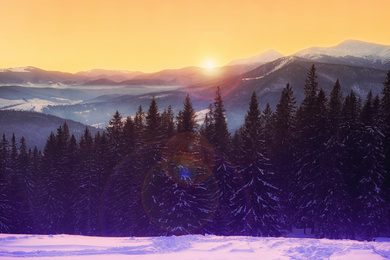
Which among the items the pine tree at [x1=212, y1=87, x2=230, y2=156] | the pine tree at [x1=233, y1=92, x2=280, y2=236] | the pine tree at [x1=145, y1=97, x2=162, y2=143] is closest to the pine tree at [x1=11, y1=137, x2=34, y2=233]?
the pine tree at [x1=145, y1=97, x2=162, y2=143]

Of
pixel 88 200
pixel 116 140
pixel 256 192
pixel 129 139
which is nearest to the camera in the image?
pixel 256 192

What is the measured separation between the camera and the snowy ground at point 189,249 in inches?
397

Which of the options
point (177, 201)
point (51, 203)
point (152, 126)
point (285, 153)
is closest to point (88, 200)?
point (51, 203)

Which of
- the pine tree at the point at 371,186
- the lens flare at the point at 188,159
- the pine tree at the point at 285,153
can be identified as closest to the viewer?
the pine tree at the point at 371,186

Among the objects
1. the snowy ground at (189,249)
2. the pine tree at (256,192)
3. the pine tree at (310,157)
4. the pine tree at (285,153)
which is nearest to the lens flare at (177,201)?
the pine tree at (256,192)

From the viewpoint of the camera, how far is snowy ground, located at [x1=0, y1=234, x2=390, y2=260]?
1008 cm

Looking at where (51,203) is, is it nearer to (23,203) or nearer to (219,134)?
Answer: (23,203)

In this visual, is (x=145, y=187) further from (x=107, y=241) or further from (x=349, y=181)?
(x=349, y=181)

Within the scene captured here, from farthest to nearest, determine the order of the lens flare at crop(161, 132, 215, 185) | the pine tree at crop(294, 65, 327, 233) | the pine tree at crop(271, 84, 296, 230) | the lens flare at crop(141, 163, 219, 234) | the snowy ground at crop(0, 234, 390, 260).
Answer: the pine tree at crop(271, 84, 296, 230), the pine tree at crop(294, 65, 327, 233), the lens flare at crop(161, 132, 215, 185), the lens flare at crop(141, 163, 219, 234), the snowy ground at crop(0, 234, 390, 260)

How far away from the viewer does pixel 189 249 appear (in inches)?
441

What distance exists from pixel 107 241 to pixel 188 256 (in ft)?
14.2

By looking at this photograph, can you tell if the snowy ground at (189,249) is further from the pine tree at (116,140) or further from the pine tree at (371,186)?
the pine tree at (116,140)

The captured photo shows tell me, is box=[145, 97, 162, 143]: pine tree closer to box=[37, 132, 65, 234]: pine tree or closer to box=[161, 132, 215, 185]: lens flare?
box=[161, 132, 215, 185]: lens flare

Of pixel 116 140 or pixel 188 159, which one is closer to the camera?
pixel 188 159
